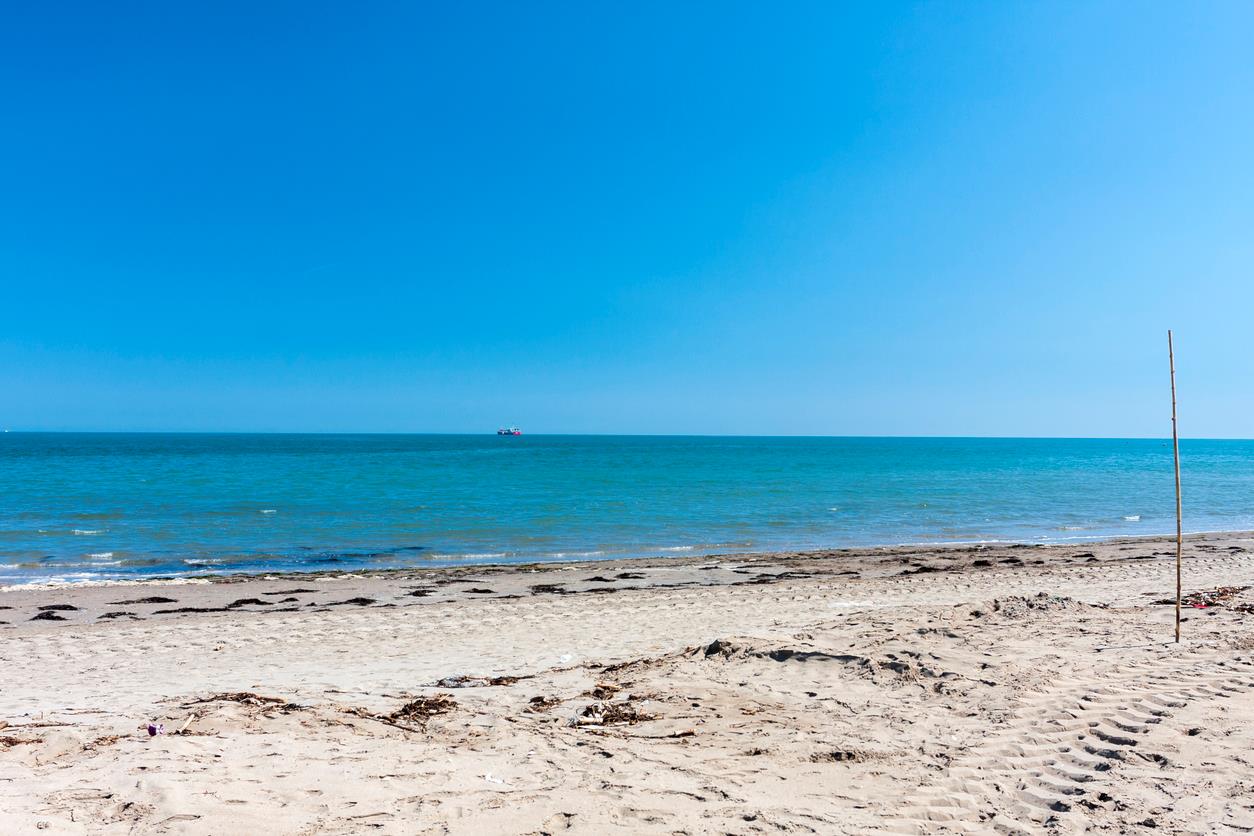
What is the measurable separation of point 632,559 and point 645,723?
1406cm

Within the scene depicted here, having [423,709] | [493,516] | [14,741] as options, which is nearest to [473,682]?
[423,709]

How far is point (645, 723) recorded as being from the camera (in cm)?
639

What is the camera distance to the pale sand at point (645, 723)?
4.54 m

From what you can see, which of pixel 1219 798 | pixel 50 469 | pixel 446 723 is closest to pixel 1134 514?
pixel 1219 798

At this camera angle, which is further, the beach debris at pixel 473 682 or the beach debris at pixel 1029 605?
the beach debris at pixel 1029 605

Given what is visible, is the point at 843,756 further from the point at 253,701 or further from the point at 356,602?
the point at 356,602

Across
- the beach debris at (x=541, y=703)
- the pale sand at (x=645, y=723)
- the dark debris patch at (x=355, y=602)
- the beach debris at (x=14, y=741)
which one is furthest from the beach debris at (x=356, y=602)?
the beach debris at (x=14, y=741)

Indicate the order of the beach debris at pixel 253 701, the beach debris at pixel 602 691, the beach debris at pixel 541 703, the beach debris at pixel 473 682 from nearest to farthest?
1. the beach debris at pixel 253 701
2. the beach debris at pixel 541 703
3. the beach debris at pixel 602 691
4. the beach debris at pixel 473 682

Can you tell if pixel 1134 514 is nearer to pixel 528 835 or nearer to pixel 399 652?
pixel 399 652

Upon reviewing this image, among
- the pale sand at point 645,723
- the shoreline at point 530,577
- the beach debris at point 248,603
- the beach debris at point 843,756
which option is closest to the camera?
the pale sand at point 645,723

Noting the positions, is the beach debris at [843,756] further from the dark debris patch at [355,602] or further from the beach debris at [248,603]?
the beach debris at [248,603]

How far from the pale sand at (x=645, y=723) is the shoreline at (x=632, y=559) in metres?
4.51

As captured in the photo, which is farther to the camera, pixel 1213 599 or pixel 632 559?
pixel 632 559

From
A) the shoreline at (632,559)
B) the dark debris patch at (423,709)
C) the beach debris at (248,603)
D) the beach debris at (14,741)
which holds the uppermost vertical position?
the beach debris at (14,741)
